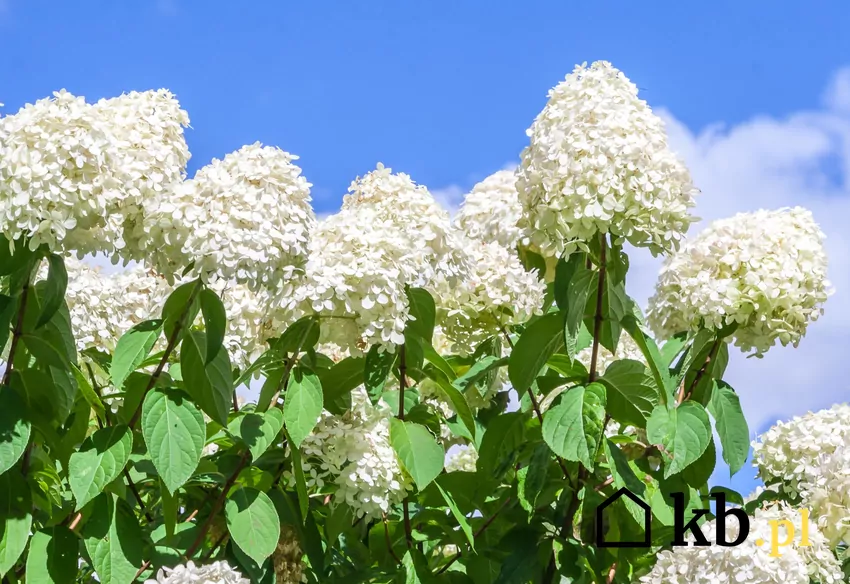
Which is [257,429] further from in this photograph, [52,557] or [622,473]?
[622,473]

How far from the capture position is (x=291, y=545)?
3.36 metres

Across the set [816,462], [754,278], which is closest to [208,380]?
[754,278]

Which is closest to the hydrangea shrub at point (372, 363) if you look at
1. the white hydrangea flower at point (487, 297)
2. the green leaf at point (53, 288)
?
the green leaf at point (53, 288)

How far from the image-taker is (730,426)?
3.44 metres

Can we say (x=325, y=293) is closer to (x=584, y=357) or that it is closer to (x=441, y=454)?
(x=441, y=454)

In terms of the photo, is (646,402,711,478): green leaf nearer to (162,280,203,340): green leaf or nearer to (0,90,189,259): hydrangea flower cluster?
(162,280,203,340): green leaf

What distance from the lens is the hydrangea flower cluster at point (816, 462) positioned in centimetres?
362

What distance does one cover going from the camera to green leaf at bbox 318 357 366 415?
3.32 meters

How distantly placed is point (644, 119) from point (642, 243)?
0.34 m

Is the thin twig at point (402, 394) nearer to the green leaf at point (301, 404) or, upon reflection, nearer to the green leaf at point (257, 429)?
the green leaf at point (301, 404)

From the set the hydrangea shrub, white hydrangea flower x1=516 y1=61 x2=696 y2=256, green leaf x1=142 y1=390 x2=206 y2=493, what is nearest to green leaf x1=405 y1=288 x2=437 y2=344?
the hydrangea shrub

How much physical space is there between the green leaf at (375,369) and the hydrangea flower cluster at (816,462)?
1535mm

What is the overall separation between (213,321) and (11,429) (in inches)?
24.5

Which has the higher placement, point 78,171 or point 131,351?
point 78,171
